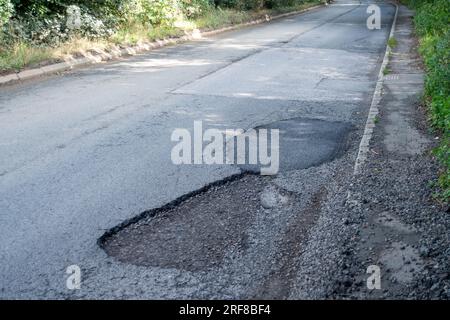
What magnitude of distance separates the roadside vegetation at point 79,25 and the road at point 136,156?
1213mm

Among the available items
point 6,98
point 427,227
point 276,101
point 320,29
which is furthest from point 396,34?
point 427,227

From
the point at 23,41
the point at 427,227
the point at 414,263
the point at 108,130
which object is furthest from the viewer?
the point at 23,41

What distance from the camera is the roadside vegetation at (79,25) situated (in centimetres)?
1109

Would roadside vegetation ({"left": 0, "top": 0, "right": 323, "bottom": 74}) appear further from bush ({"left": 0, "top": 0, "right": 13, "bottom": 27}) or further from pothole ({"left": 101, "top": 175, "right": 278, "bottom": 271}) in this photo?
pothole ({"left": 101, "top": 175, "right": 278, "bottom": 271})

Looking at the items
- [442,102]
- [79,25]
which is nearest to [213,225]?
[442,102]

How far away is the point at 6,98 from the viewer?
849 centimetres

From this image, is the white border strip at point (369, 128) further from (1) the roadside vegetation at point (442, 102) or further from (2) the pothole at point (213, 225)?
(1) the roadside vegetation at point (442, 102)

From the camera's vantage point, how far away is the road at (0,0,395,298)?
3.39 metres

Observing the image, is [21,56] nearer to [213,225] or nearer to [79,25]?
[79,25]

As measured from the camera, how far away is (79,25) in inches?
533

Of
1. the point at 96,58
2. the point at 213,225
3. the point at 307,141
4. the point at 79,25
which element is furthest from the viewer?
the point at 79,25

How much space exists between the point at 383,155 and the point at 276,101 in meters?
3.10

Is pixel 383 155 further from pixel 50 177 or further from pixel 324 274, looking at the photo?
pixel 50 177

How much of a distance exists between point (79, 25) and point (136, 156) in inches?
362
